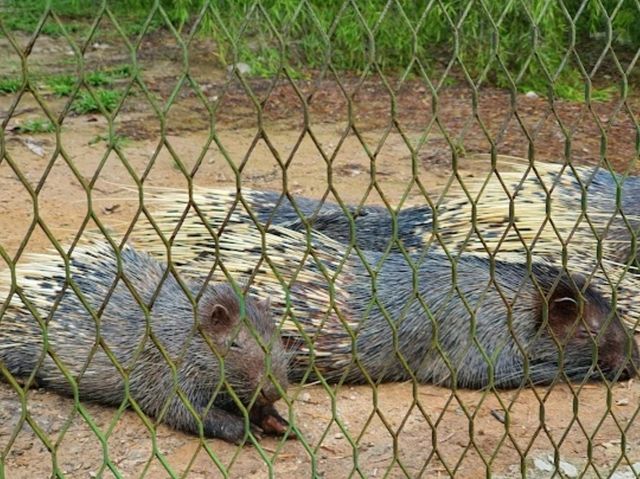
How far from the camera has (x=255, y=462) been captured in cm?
346

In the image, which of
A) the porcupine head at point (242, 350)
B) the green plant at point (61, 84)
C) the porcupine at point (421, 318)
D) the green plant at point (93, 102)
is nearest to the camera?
the porcupine head at point (242, 350)

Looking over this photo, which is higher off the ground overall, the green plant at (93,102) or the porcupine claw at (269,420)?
the porcupine claw at (269,420)

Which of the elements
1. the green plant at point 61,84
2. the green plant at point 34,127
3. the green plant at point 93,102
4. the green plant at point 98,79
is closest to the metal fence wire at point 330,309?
the green plant at point 34,127

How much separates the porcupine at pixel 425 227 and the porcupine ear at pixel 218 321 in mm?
761

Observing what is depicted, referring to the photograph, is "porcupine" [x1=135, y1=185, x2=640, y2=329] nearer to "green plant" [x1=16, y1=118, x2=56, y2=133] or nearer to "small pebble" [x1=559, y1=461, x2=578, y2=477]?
"small pebble" [x1=559, y1=461, x2=578, y2=477]

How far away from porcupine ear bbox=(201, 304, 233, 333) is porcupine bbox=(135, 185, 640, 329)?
0.76 metres

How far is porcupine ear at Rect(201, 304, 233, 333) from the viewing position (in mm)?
3701

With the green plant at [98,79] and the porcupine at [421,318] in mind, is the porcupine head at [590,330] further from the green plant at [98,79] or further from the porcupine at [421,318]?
the green plant at [98,79]

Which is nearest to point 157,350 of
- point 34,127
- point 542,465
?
point 542,465

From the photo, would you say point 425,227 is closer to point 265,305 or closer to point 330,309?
point 265,305

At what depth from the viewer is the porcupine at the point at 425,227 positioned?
467 cm

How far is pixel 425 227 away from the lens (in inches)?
191

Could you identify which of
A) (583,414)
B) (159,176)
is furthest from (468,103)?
(583,414)

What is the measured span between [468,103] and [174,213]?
4012 mm
